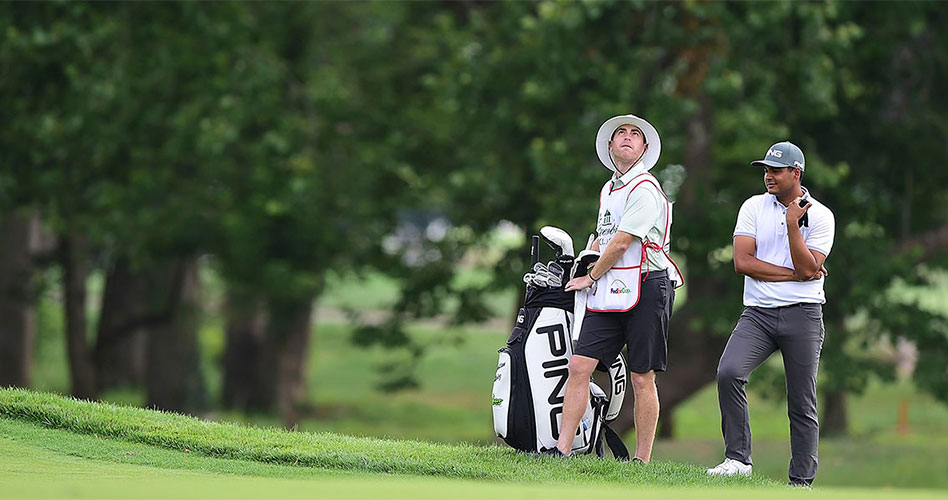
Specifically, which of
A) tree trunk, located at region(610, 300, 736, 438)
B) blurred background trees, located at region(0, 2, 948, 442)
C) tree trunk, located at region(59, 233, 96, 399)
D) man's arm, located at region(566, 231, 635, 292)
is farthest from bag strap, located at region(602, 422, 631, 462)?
tree trunk, located at region(59, 233, 96, 399)

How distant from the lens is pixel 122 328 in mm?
22812

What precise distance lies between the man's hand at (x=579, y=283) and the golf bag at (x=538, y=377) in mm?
173

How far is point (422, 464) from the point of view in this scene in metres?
7.68

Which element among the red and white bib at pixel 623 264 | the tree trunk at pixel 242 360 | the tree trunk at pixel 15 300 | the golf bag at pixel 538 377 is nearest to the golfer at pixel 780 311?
the red and white bib at pixel 623 264

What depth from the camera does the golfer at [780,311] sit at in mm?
7582

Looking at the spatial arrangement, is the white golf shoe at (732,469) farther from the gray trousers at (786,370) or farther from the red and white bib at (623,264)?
the red and white bib at (623,264)

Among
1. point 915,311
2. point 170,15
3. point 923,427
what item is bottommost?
point 923,427

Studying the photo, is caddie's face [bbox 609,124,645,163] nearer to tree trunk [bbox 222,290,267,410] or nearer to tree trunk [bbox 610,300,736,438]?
tree trunk [bbox 610,300,736,438]

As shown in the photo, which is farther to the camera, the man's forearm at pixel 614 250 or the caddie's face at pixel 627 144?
the caddie's face at pixel 627 144

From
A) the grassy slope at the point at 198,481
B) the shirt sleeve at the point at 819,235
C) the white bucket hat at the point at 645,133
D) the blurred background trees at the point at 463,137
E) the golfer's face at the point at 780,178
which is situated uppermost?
the blurred background trees at the point at 463,137

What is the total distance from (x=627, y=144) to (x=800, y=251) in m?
1.17

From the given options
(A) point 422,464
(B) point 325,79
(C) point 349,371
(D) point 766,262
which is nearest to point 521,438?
(A) point 422,464

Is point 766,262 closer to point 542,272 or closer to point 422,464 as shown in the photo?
point 542,272

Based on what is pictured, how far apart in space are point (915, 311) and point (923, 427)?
14.1 meters
